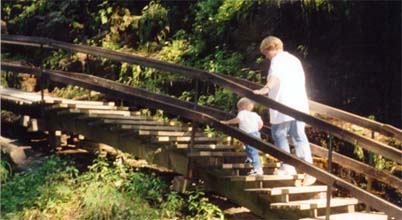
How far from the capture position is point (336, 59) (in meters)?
11.0

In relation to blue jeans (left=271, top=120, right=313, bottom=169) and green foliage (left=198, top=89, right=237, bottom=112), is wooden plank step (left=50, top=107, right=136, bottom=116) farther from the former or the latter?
blue jeans (left=271, top=120, right=313, bottom=169)

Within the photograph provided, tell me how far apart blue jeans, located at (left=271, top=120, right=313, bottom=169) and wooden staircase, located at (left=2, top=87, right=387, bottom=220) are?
418 mm

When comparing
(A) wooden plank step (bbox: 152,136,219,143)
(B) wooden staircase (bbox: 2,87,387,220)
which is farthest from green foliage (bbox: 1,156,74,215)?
(A) wooden plank step (bbox: 152,136,219,143)

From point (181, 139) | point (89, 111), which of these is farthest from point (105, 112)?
point (181, 139)

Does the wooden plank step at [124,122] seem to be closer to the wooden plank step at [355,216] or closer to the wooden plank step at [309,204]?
the wooden plank step at [309,204]

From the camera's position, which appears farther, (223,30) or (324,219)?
(223,30)

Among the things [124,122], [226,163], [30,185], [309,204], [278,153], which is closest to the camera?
[309,204]

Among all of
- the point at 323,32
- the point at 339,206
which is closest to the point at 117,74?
the point at 323,32

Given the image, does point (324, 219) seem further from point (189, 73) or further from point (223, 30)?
point (223, 30)

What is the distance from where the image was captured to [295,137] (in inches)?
304

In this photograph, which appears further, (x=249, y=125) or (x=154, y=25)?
(x=154, y=25)

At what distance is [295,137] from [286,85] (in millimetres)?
703

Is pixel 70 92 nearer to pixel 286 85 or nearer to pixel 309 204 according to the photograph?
pixel 286 85

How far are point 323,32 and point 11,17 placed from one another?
11699mm
